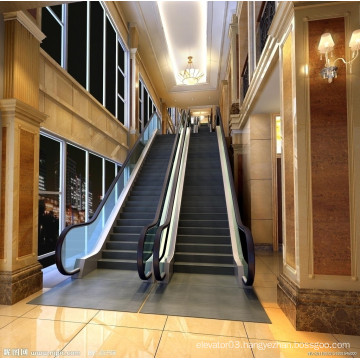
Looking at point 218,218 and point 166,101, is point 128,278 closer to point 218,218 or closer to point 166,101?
point 218,218

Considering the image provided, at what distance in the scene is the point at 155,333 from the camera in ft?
8.26

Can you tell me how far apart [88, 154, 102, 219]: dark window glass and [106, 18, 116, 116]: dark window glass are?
201cm

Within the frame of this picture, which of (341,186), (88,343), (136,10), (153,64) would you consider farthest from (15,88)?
(153,64)

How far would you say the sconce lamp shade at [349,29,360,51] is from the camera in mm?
2402

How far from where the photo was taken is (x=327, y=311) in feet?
8.25

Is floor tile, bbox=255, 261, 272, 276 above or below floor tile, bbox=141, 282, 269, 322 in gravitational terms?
below

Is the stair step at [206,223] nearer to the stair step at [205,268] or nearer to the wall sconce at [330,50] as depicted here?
the stair step at [205,268]

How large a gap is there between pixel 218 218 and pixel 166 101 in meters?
12.5

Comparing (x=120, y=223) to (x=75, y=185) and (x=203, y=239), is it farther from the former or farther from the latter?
(x=203, y=239)

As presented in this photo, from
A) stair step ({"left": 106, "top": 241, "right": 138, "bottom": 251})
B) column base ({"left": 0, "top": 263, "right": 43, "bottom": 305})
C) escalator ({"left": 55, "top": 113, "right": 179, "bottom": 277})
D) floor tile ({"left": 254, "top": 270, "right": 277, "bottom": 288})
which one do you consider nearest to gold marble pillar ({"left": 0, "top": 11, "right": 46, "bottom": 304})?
column base ({"left": 0, "top": 263, "right": 43, "bottom": 305})

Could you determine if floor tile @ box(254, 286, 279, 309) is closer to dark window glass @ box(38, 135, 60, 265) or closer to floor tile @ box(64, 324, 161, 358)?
floor tile @ box(64, 324, 161, 358)

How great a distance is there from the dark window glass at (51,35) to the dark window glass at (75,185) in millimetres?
1866

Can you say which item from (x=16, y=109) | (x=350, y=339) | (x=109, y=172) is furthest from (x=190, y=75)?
(x=350, y=339)

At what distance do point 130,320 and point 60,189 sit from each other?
329cm
